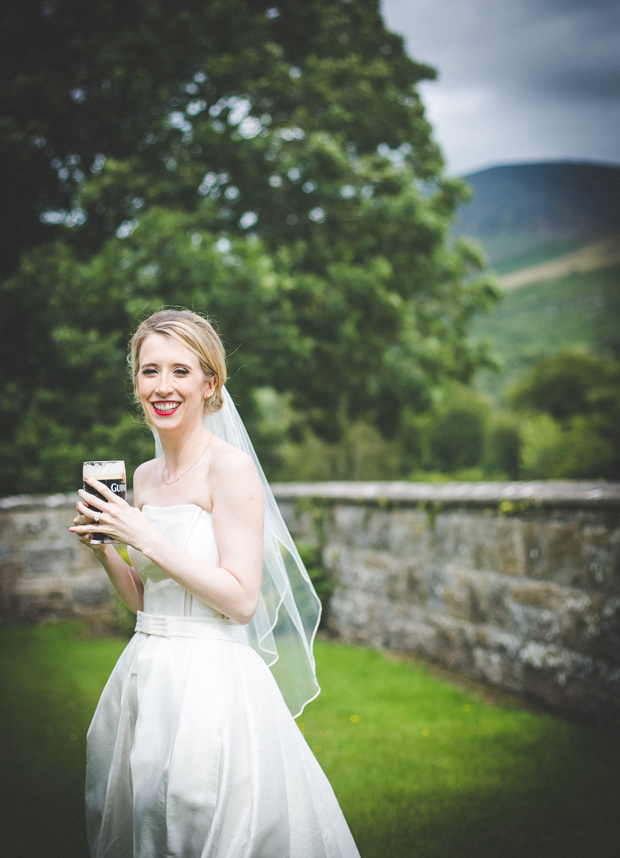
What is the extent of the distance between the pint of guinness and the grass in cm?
202

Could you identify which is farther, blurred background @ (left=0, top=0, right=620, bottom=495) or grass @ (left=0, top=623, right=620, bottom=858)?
blurred background @ (left=0, top=0, right=620, bottom=495)

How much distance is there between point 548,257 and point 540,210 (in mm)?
16085

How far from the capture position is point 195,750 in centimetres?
178

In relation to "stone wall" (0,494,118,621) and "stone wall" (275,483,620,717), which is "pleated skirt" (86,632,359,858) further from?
"stone wall" (0,494,118,621)

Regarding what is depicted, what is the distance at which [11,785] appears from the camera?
11.7 feet

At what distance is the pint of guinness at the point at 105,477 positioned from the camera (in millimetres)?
1826

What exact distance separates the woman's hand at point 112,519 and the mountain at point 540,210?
7097cm

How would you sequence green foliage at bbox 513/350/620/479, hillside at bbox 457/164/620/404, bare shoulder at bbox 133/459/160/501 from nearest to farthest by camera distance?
1. bare shoulder at bbox 133/459/160/501
2. green foliage at bbox 513/350/620/479
3. hillside at bbox 457/164/620/404

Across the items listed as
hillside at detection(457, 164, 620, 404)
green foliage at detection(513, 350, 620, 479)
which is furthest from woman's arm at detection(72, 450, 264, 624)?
hillside at detection(457, 164, 620, 404)

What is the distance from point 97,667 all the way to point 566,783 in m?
4.18

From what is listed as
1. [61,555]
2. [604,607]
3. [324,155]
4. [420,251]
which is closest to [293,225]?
[324,155]

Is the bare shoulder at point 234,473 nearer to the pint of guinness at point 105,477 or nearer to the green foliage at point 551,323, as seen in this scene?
the pint of guinness at point 105,477

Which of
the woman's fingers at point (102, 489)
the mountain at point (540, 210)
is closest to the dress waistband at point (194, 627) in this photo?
the woman's fingers at point (102, 489)

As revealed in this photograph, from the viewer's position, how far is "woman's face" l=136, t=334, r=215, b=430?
200 centimetres
